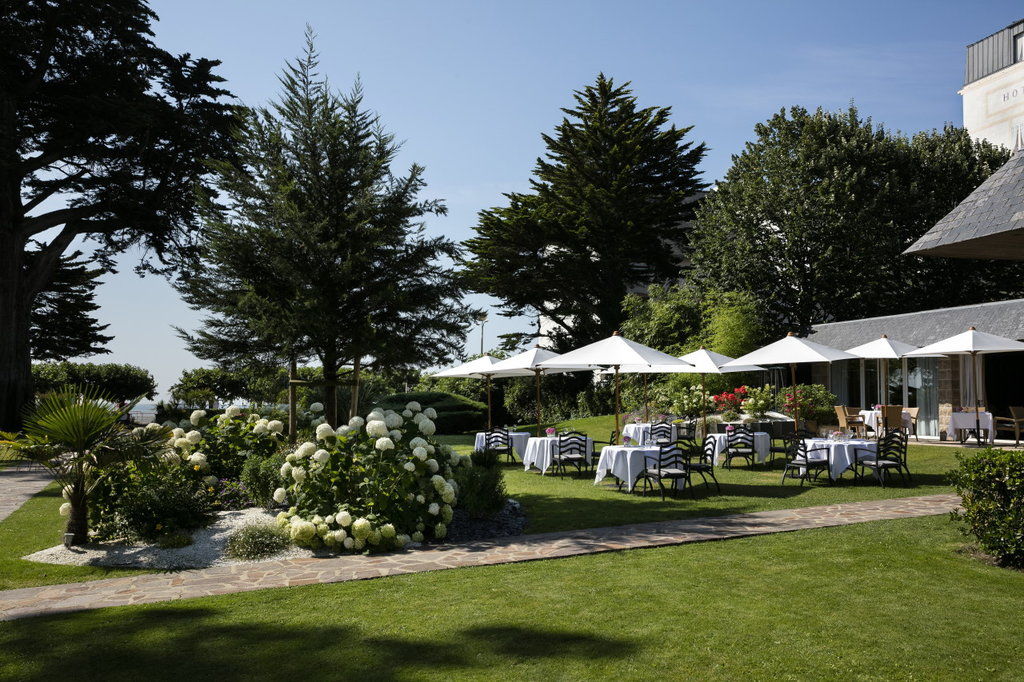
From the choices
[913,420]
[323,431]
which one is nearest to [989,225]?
[323,431]

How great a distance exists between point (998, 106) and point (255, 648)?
1960 inches

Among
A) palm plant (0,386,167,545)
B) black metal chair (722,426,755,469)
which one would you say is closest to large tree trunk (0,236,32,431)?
palm plant (0,386,167,545)

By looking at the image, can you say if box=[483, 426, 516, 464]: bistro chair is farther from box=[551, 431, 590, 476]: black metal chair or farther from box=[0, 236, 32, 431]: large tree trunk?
box=[0, 236, 32, 431]: large tree trunk

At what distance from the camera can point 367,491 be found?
8711 mm

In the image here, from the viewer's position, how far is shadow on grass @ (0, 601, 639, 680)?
478 centimetres

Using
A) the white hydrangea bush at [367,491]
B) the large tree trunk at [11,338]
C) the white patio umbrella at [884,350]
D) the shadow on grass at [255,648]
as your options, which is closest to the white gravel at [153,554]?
the white hydrangea bush at [367,491]

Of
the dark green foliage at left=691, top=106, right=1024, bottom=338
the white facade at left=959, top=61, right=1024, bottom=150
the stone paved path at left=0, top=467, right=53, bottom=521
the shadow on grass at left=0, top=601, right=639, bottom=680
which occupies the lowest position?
the stone paved path at left=0, top=467, right=53, bottom=521

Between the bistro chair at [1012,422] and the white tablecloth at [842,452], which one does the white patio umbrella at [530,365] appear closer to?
the white tablecloth at [842,452]

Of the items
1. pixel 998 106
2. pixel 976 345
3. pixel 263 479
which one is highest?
pixel 998 106

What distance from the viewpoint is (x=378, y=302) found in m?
11.2

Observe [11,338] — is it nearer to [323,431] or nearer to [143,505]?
[143,505]

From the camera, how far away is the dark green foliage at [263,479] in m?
10.0

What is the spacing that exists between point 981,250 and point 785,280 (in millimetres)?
27314

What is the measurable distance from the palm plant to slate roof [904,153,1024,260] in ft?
27.6
